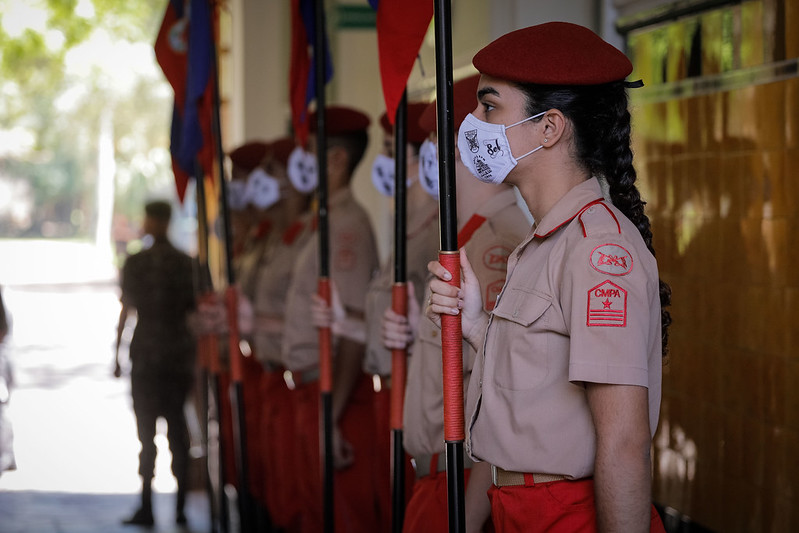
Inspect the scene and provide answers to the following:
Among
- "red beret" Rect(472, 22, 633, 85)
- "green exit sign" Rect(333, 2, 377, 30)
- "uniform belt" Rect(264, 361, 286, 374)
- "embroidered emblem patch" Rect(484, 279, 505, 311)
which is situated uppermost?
"green exit sign" Rect(333, 2, 377, 30)

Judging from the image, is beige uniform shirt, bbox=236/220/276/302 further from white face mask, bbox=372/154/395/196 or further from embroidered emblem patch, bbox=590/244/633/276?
embroidered emblem patch, bbox=590/244/633/276

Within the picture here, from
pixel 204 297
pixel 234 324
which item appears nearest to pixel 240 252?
pixel 204 297

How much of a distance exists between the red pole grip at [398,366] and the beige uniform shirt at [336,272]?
1039mm

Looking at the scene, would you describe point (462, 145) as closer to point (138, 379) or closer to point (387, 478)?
point (387, 478)

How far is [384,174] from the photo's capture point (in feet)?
11.1

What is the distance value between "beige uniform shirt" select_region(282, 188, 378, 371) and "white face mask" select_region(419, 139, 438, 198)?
1.18 metres

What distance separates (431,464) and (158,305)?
11.4 ft

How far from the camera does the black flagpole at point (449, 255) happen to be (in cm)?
191

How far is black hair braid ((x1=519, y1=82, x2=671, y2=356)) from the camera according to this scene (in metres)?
1.83

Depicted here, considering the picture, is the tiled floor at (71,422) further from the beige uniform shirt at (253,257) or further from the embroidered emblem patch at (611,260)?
the embroidered emblem patch at (611,260)

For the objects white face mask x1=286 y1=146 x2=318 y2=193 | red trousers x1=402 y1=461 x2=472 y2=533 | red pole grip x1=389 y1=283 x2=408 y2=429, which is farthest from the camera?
white face mask x1=286 y1=146 x2=318 y2=193

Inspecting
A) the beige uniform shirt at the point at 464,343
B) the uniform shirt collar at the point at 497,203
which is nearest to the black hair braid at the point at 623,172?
the beige uniform shirt at the point at 464,343

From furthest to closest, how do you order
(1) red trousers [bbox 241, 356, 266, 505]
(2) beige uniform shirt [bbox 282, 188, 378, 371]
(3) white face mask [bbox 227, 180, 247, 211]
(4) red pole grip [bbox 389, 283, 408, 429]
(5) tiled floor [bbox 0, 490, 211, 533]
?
(3) white face mask [bbox 227, 180, 247, 211]
(5) tiled floor [bbox 0, 490, 211, 533]
(1) red trousers [bbox 241, 356, 266, 505]
(2) beige uniform shirt [bbox 282, 188, 378, 371]
(4) red pole grip [bbox 389, 283, 408, 429]

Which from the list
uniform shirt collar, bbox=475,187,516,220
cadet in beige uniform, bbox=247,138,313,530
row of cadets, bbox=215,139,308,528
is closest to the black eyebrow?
uniform shirt collar, bbox=475,187,516,220
